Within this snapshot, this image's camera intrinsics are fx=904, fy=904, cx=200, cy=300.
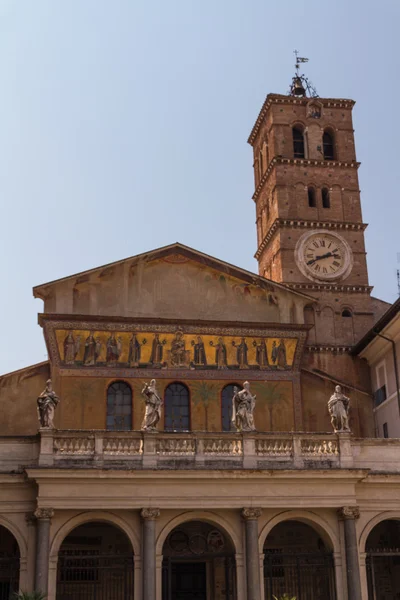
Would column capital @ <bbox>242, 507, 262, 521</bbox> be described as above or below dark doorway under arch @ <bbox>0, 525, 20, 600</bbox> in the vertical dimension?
above

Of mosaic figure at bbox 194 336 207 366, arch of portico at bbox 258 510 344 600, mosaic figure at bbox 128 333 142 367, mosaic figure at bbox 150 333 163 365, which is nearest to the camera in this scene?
arch of portico at bbox 258 510 344 600

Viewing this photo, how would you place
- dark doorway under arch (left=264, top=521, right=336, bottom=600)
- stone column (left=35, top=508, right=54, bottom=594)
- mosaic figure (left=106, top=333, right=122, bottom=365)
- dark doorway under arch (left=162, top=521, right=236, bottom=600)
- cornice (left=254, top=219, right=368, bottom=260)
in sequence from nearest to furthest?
stone column (left=35, top=508, right=54, bottom=594)
dark doorway under arch (left=264, top=521, right=336, bottom=600)
dark doorway under arch (left=162, top=521, right=236, bottom=600)
mosaic figure (left=106, top=333, right=122, bottom=365)
cornice (left=254, top=219, right=368, bottom=260)

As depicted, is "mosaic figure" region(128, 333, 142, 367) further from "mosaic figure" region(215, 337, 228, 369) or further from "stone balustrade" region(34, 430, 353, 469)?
"stone balustrade" region(34, 430, 353, 469)

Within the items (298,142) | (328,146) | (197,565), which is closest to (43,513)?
(197,565)

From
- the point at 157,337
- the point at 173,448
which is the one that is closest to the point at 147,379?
the point at 157,337

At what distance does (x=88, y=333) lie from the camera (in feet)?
104

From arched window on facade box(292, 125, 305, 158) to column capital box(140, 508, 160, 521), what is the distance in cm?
2246

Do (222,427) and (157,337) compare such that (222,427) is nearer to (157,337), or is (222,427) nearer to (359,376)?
(157,337)

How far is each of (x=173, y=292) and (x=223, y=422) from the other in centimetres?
512

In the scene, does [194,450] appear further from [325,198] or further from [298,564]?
[325,198]

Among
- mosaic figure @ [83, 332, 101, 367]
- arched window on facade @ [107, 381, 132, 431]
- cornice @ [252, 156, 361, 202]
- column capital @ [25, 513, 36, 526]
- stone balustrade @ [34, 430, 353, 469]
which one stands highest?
cornice @ [252, 156, 361, 202]

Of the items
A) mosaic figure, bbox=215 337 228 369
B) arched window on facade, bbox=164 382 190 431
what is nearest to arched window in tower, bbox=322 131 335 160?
mosaic figure, bbox=215 337 228 369

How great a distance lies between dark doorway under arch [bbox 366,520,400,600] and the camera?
93.8ft

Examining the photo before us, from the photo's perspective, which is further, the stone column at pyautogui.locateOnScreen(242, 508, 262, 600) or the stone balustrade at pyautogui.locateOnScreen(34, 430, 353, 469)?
the stone balustrade at pyautogui.locateOnScreen(34, 430, 353, 469)
